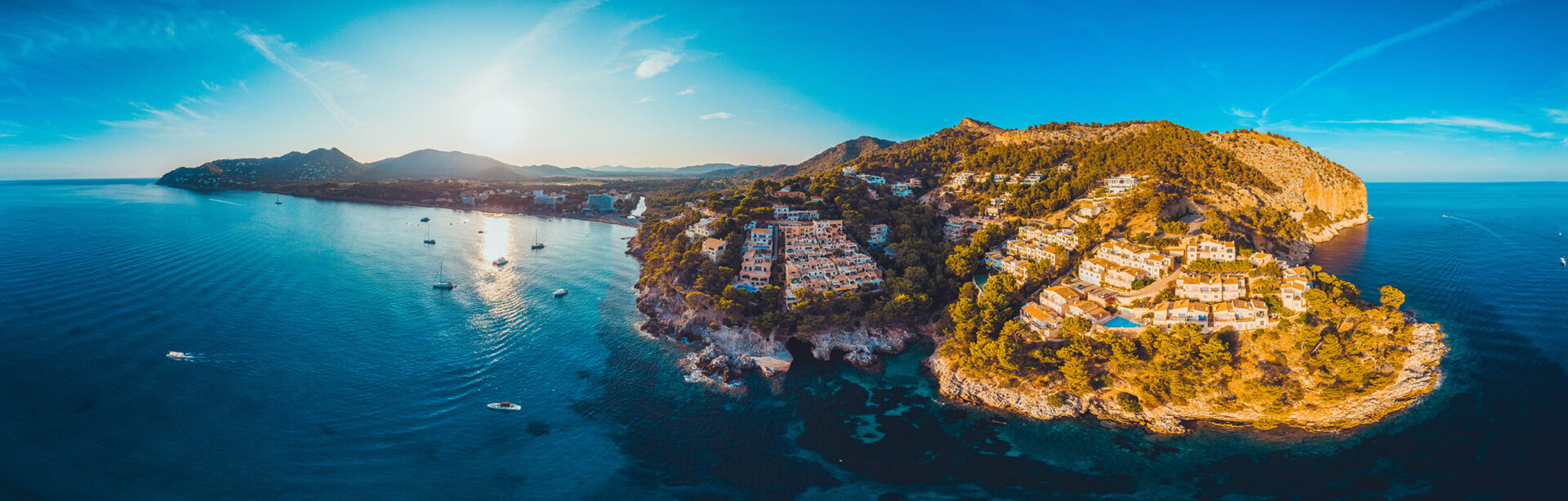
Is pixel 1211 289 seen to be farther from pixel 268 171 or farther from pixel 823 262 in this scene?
pixel 268 171

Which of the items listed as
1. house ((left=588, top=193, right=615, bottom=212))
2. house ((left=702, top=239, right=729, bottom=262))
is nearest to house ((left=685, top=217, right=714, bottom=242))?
house ((left=702, top=239, right=729, bottom=262))

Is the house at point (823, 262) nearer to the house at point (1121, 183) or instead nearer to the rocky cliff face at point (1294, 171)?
the house at point (1121, 183)

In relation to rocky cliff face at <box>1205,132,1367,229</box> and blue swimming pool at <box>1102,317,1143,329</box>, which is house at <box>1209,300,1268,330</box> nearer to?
blue swimming pool at <box>1102,317,1143,329</box>

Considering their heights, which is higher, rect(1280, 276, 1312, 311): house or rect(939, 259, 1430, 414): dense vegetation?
rect(1280, 276, 1312, 311): house

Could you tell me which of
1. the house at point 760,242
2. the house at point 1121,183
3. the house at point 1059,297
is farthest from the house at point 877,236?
the house at point 1121,183

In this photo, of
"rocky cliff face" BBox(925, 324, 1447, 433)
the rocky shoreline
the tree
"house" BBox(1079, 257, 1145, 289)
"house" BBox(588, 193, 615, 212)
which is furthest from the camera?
"house" BBox(588, 193, 615, 212)
